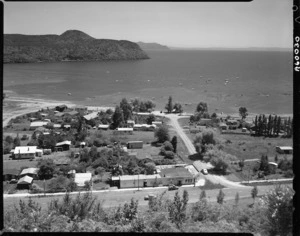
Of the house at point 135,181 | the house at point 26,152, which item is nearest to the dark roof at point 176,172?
the house at point 135,181

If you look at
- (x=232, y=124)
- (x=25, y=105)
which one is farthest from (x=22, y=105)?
(x=232, y=124)

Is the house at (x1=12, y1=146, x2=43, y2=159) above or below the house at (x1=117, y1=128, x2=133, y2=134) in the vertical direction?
below

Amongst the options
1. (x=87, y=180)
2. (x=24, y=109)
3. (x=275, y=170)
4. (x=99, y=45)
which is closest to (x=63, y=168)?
(x=87, y=180)

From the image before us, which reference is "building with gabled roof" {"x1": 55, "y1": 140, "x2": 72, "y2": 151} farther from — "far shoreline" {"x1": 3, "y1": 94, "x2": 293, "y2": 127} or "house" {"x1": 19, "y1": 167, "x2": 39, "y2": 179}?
"far shoreline" {"x1": 3, "y1": 94, "x2": 293, "y2": 127}

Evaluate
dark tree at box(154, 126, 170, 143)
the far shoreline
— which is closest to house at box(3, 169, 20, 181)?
dark tree at box(154, 126, 170, 143)

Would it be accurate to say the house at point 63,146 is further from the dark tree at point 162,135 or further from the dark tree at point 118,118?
the dark tree at point 118,118

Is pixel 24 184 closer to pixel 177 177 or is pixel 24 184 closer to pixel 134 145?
pixel 177 177
